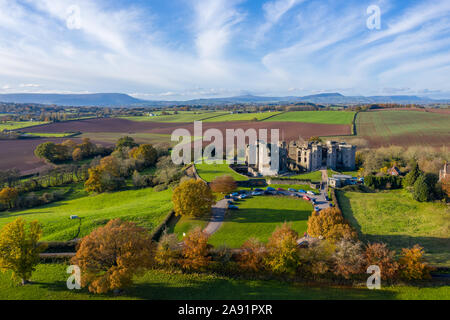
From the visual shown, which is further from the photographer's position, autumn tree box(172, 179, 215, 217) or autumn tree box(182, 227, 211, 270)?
autumn tree box(172, 179, 215, 217)

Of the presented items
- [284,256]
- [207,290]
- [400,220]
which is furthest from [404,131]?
[207,290]

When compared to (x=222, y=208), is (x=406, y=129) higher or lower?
higher

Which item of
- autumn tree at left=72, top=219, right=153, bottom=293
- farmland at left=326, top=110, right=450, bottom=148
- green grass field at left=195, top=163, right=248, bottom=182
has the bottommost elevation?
autumn tree at left=72, top=219, right=153, bottom=293

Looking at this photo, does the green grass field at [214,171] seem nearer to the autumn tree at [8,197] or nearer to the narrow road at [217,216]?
the narrow road at [217,216]

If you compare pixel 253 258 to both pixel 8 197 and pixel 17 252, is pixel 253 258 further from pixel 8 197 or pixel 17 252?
pixel 8 197

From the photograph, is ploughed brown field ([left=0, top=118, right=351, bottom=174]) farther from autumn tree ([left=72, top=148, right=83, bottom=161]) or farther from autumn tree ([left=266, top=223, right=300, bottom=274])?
autumn tree ([left=266, top=223, right=300, bottom=274])

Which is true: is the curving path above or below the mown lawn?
above

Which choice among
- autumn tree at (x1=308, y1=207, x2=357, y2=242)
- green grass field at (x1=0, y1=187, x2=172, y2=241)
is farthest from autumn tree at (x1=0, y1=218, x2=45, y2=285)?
autumn tree at (x1=308, y1=207, x2=357, y2=242)
